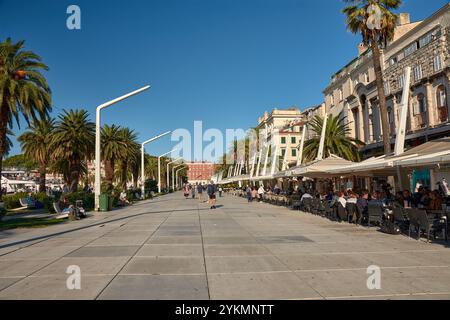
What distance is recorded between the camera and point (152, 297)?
18.4 ft

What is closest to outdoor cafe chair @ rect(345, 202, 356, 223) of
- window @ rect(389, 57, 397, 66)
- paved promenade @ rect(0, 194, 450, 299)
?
paved promenade @ rect(0, 194, 450, 299)

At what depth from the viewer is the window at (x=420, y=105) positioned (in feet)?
88.0

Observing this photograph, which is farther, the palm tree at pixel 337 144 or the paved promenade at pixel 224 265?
the palm tree at pixel 337 144

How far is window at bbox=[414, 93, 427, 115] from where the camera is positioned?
2681 centimetres

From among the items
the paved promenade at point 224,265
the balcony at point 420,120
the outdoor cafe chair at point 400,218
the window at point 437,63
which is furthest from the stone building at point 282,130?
the paved promenade at point 224,265

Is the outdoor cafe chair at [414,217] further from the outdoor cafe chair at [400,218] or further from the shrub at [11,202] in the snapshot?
the shrub at [11,202]

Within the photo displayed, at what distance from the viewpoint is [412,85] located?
27734 mm

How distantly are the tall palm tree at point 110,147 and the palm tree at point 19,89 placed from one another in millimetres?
17191

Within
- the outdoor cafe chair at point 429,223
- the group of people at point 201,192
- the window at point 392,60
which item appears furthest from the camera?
the window at point 392,60

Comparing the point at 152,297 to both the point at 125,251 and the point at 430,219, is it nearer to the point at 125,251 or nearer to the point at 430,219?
the point at 125,251

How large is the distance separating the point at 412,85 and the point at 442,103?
134 inches

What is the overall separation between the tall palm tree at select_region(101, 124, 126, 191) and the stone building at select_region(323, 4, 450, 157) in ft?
80.4

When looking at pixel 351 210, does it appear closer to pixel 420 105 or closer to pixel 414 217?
pixel 414 217
